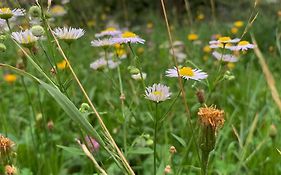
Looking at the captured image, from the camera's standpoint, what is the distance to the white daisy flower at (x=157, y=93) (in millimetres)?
949

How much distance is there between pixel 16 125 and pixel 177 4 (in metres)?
4.90

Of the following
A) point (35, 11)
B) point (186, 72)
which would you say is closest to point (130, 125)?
point (186, 72)

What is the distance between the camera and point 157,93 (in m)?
0.96

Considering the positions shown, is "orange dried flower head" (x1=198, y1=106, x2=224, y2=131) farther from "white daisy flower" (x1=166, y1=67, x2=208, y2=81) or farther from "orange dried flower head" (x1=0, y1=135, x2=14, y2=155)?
"orange dried flower head" (x1=0, y1=135, x2=14, y2=155)

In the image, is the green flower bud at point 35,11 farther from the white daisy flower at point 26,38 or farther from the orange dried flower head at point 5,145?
the orange dried flower head at point 5,145

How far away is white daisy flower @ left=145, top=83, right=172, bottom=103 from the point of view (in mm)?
949

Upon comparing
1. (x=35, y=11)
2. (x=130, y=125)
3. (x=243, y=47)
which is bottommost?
(x=130, y=125)

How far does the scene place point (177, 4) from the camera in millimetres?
6598

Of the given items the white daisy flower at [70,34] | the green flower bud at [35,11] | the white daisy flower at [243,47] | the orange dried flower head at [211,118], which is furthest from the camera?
the white daisy flower at [243,47]

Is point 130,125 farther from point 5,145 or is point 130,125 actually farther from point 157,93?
point 5,145

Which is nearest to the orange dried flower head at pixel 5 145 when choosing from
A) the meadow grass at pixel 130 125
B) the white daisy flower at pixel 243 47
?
the meadow grass at pixel 130 125

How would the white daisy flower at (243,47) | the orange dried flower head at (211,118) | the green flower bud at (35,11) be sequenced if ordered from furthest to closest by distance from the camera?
the white daisy flower at (243,47) < the green flower bud at (35,11) < the orange dried flower head at (211,118)

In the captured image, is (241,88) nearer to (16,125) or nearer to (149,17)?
(16,125)

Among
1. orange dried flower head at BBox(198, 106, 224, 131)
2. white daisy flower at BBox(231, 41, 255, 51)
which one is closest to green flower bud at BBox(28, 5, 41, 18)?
orange dried flower head at BBox(198, 106, 224, 131)
